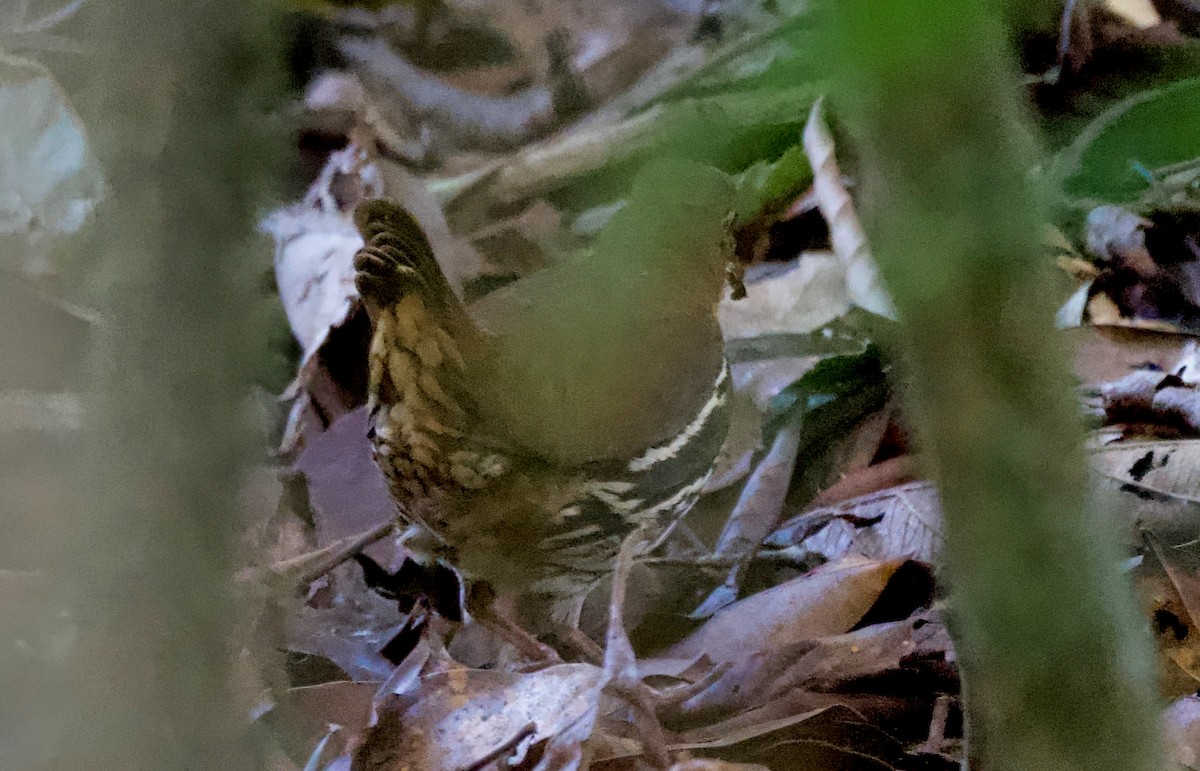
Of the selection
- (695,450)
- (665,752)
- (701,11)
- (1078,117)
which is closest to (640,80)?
(701,11)

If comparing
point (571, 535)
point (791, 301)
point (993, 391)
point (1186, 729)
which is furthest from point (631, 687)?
point (791, 301)

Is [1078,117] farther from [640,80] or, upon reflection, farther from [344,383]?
[640,80]

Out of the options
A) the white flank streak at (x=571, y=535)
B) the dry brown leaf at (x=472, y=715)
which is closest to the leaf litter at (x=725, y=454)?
the dry brown leaf at (x=472, y=715)

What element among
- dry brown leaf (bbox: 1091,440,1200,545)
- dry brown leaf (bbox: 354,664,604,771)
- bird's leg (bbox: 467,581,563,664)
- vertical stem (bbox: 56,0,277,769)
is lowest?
bird's leg (bbox: 467,581,563,664)

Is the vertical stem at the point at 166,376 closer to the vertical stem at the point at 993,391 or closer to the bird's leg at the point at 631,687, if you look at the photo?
the vertical stem at the point at 993,391

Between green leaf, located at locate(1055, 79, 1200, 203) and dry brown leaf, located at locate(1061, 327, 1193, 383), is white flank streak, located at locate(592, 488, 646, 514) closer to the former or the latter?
green leaf, located at locate(1055, 79, 1200, 203)

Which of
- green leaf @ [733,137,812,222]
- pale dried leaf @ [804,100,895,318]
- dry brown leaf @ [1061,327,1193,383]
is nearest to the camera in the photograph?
pale dried leaf @ [804,100,895,318]

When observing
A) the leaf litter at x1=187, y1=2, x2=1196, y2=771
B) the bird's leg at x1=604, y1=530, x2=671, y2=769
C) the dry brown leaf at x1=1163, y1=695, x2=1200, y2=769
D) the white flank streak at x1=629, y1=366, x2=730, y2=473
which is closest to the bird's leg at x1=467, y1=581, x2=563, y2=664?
the leaf litter at x1=187, y1=2, x2=1196, y2=771

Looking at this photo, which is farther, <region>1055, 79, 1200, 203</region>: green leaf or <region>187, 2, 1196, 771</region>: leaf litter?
<region>187, 2, 1196, 771</region>: leaf litter
